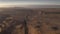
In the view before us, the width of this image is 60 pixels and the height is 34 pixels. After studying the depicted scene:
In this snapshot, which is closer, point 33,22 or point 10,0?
point 33,22

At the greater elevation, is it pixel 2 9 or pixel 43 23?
pixel 2 9

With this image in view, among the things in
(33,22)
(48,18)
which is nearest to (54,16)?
(48,18)

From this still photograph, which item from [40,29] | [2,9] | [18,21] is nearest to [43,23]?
[40,29]

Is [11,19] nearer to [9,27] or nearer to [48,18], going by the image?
[9,27]

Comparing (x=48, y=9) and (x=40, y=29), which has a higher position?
(x=48, y=9)

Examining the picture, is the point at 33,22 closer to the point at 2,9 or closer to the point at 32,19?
the point at 32,19

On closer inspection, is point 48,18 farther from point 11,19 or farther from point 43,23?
point 11,19

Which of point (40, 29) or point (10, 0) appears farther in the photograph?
point (10, 0)
